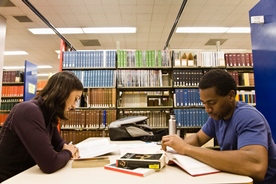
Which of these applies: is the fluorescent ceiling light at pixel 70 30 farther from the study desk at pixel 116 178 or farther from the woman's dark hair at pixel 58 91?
the study desk at pixel 116 178

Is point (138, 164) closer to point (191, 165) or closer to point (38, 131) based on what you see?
point (191, 165)

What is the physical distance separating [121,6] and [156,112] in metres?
2.35

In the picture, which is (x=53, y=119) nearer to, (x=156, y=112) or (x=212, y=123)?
(x=212, y=123)

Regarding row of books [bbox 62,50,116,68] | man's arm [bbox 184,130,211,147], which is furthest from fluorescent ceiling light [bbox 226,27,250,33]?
man's arm [bbox 184,130,211,147]

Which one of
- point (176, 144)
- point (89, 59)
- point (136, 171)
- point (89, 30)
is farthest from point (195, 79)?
point (89, 30)

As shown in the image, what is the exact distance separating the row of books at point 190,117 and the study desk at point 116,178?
2507mm

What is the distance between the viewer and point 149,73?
11.5ft

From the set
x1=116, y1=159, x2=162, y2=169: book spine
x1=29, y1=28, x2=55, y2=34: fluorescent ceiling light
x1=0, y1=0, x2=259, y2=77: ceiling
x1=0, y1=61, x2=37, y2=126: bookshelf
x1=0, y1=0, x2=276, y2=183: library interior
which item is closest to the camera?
x1=116, y1=159, x2=162, y2=169: book spine

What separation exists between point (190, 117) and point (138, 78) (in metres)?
1.07

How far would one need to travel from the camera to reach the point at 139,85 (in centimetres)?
347

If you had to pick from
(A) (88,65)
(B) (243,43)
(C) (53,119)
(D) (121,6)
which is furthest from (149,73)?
(B) (243,43)

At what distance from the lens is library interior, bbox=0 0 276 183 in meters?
2.34

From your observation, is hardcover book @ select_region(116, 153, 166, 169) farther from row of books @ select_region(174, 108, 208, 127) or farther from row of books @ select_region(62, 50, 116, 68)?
row of books @ select_region(62, 50, 116, 68)

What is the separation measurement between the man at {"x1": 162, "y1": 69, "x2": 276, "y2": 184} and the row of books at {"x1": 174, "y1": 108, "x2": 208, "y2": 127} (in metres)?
2.07
